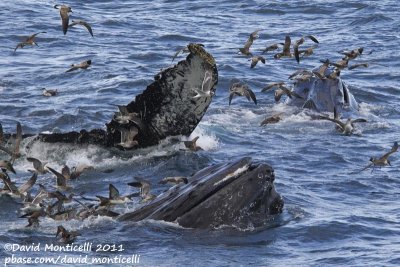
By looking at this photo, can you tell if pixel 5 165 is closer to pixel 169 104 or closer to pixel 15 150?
pixel 15 150

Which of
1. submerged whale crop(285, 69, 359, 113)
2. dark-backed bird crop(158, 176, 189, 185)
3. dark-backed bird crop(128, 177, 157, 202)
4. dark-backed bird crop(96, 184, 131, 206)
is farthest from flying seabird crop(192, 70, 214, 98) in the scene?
submerged whale crop(285, 69, 359, 113)

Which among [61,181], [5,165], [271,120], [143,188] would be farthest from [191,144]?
[271,120]

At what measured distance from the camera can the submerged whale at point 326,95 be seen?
22170 mm

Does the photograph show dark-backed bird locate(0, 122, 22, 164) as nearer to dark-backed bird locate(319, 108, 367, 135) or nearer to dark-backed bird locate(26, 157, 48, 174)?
dark-backed bird locate(26, 157, 48, 174)

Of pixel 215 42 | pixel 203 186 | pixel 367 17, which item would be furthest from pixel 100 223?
pixel 367 17

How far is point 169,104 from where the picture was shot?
1638 centimetres

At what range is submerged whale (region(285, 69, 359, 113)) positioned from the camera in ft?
72.7

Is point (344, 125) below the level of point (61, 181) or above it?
below

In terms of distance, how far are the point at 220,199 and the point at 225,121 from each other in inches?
353

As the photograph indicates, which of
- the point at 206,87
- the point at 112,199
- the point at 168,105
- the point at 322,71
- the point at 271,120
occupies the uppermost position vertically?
the point at 206,87

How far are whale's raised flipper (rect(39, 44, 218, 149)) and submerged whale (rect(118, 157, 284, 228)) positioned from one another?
85.8 inches

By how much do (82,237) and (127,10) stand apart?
82.4 feet

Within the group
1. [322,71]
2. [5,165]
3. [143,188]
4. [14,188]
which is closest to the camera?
[143,188]

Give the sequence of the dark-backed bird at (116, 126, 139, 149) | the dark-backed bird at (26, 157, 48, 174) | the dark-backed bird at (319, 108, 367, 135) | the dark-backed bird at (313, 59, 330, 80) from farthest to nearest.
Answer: the dark-backed bird at (313, 59, 330, 80) < the dark-backed bird at (319, 108, 367, 135) < the dark-backed bird at (26, 157, 48, 174) < the dark-backed bird at (116, 126, 139, 149)
